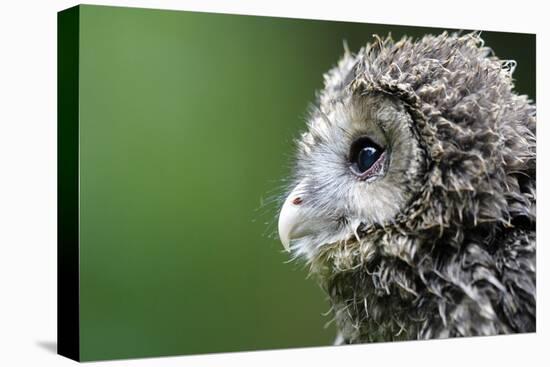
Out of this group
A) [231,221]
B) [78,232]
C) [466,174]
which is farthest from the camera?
[231,221]

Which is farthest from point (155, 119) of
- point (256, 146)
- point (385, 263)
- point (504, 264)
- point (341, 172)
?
point (504, 264)

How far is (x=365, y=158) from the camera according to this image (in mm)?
3590

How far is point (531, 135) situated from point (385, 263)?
3.04ft

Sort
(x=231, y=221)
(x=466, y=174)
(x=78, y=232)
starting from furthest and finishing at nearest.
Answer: (x=231, y=221)
(x=78, y=232)
(x=466, y=174)

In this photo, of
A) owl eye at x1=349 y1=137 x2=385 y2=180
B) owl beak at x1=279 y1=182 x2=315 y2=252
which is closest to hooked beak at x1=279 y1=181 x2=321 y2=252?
owl beak at x1=279 y1=182 x2=315 y2=252

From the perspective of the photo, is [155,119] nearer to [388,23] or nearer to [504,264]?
[388,23]

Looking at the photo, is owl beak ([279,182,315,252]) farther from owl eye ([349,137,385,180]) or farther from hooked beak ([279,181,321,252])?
owl eye ([349,137,385,180])

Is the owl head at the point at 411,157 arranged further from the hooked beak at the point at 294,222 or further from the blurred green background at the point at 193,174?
the blurred green background at the point at 193,174

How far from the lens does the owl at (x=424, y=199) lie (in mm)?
3447

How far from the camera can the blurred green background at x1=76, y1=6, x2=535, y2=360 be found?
12.2 ft

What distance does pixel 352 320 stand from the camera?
377cm

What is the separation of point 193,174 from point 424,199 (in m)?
1.16

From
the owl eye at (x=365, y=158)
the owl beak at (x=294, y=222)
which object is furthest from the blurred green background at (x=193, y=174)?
the owl eye at (x=365, y=158)

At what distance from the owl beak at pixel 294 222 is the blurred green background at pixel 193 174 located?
34 centimetres
